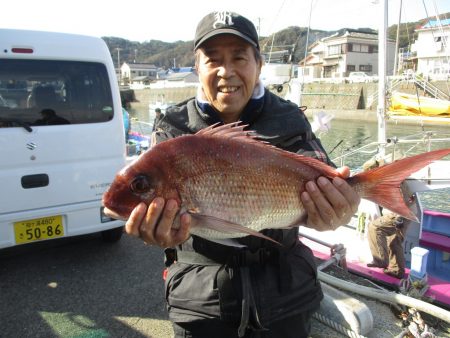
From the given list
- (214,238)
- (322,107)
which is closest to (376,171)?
(214,238)

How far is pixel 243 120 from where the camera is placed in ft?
7.16

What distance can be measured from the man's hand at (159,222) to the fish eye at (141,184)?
79mm

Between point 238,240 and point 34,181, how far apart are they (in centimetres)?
330

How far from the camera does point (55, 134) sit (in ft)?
14.4

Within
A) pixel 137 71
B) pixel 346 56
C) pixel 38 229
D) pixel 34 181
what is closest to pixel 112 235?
pixel 38 229

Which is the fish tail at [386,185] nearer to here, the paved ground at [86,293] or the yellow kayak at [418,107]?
the paved ground at [86,293]

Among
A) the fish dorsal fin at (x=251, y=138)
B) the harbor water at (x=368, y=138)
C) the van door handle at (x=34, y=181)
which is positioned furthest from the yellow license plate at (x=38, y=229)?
the harbor water at (x=368, y=138)

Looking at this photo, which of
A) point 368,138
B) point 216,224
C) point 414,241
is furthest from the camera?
point 368,138

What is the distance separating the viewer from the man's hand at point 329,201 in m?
1.89

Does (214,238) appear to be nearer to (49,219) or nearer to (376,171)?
(376,171)

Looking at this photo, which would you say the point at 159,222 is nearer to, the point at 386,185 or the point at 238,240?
the point at 238,240

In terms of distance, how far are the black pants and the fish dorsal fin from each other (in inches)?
33.1

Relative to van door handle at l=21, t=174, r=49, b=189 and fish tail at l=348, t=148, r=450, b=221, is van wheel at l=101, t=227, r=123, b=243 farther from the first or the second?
fish tail at l=348, t=148, r=450, b=221

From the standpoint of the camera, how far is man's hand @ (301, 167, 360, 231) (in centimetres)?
189
